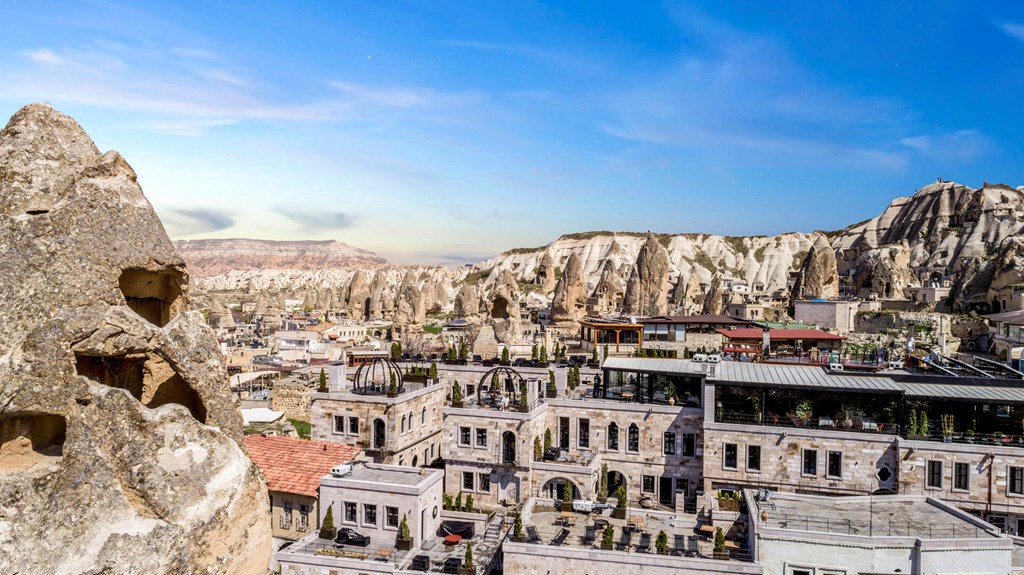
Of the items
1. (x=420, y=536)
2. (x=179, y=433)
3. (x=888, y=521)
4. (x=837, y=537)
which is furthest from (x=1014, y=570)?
(x=179, y=433)

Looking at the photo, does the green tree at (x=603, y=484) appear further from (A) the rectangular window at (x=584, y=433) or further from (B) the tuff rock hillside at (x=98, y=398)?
(B) the tuff rock hillside at (x=98, y=398)

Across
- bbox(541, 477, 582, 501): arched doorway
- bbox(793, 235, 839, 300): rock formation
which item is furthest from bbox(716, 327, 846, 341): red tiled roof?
bbox(793, 235, 839, 300): rock formation

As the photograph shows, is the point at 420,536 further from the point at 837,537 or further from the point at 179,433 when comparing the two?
the point at 179,433

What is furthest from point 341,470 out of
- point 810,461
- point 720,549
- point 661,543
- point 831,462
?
point 831,462

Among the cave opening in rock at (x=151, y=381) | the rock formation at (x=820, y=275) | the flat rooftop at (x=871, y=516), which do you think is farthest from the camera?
the rock formation at (x=820, y=275)

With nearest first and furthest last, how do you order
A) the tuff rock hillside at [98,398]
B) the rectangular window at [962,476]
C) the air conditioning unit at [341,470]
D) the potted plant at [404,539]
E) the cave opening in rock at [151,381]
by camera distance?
the tuff rock hillside at [98,398] < the cave opening in rock at [151,381] < the potted plant at [404,539] < the rectangular window at [962,476] < the air conditioning unit at [341,470]

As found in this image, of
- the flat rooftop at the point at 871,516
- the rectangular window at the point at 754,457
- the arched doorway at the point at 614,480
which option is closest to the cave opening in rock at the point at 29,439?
the flat rooftop at the point at 871,516

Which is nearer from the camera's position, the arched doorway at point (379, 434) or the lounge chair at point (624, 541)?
the lounge chair at point (624, 541)
